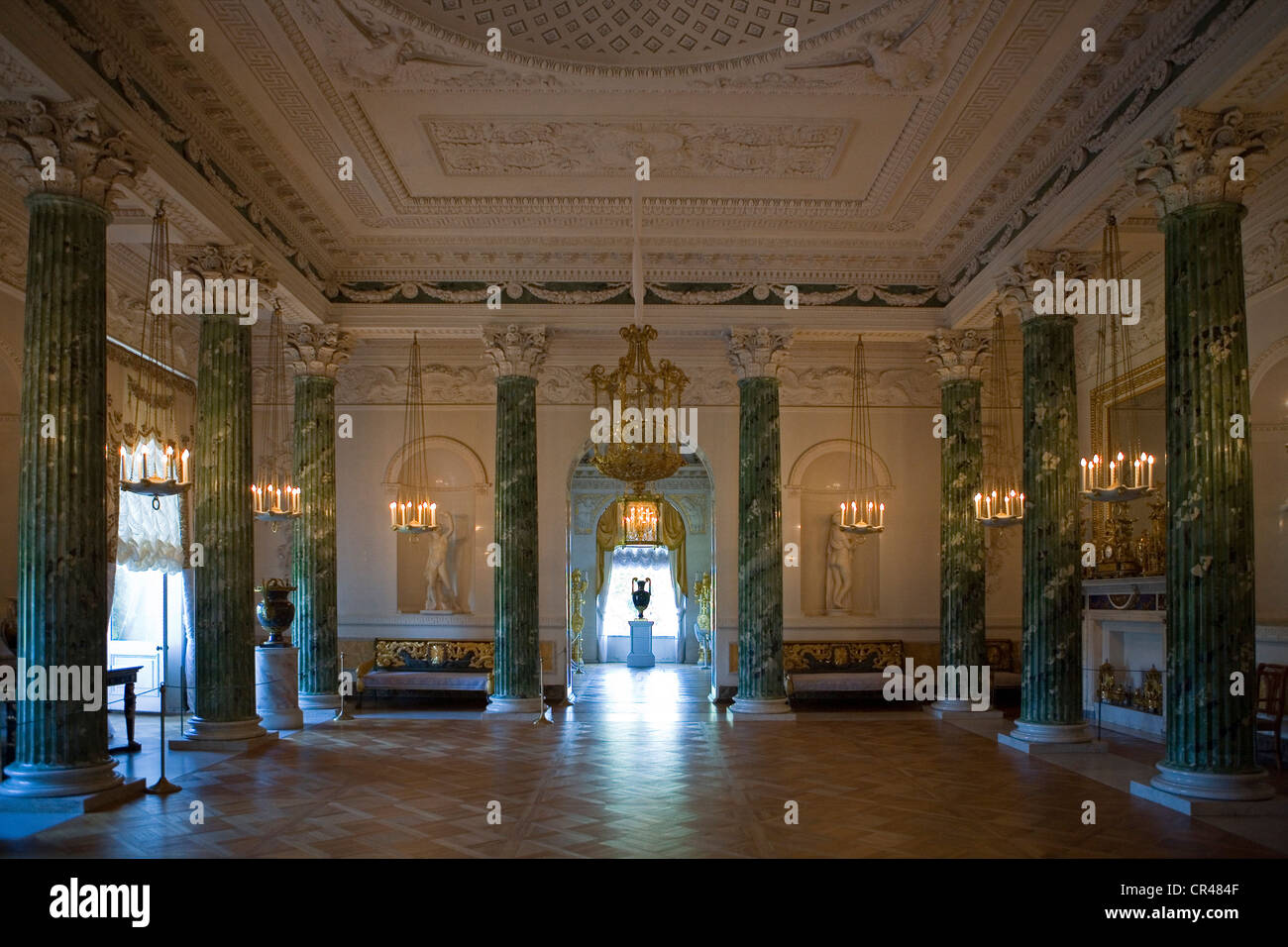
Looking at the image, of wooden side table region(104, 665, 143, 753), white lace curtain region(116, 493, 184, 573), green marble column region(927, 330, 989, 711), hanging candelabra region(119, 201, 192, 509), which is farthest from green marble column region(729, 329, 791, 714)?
white lace curtain region(116, 493, 184, 573)

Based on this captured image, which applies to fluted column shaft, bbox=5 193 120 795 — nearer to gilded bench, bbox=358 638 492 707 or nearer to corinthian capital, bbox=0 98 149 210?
corinthian capital, bbox=0 98 149 210

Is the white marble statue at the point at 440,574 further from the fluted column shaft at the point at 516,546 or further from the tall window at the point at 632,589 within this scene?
the tall window at the point at 632,589

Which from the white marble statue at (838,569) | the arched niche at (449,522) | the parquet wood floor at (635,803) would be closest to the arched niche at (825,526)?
the white marble statue at (838,569)

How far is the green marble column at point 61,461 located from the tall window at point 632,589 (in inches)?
764

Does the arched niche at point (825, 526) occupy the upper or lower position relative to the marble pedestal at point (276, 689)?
upper

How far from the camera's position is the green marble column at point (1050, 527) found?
35.7ft

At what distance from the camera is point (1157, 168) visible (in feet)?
26.6

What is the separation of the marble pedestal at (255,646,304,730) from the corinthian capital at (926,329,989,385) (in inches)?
381

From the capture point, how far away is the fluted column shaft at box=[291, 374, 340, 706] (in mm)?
14023

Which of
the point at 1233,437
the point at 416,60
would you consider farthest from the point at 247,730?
the point at 1233,437

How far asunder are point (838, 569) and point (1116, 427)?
486cm

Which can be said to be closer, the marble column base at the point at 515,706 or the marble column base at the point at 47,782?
Answer: the marble column base at the point at 47,782

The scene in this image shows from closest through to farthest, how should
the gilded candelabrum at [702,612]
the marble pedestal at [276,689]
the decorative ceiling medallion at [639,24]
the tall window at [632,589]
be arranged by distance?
the decorative ceiling medallion at [639,24], the marble pedestal at [276,689], the gilded candelabrum at [702,612], the tall window at [632,589]
